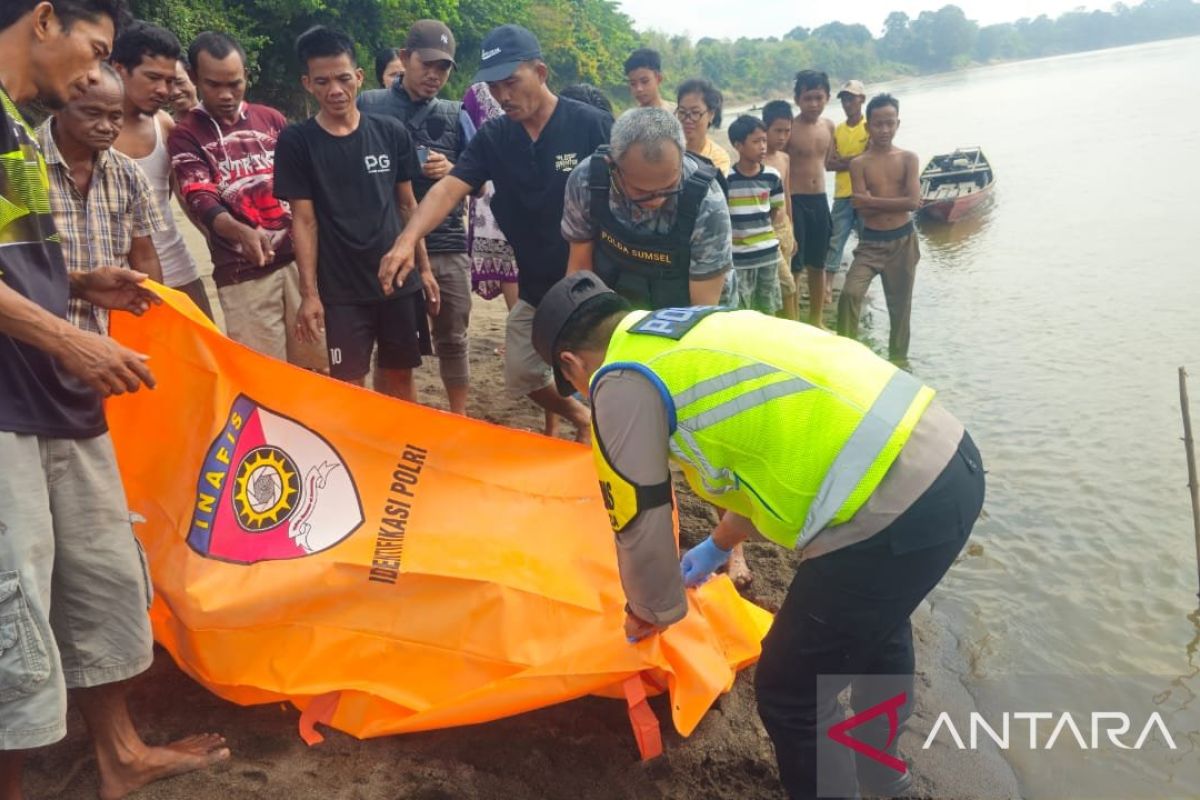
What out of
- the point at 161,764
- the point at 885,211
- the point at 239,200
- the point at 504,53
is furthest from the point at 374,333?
the point at 885,211

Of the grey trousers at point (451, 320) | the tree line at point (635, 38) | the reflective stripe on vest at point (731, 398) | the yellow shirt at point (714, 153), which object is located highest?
the tree line at point (635, 38)

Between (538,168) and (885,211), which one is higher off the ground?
(538,168)

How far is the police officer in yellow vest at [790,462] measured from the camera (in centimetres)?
182

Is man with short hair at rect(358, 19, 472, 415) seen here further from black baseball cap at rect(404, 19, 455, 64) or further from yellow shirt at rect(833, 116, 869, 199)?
yellow shirt at rect(833, 116, 869, 199)

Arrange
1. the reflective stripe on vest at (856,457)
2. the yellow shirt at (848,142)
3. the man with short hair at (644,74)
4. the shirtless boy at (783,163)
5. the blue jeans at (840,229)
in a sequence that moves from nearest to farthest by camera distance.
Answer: the reflective stripe on vest at (856,457)
the man with short hair at (644,74)
the shirtless boy at (783,163)
the blue jeans at (840,229)
the yellow shirt at (848,142)

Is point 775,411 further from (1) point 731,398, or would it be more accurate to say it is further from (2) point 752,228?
(2) point 752,228

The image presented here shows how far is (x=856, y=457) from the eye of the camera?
1.80 meters

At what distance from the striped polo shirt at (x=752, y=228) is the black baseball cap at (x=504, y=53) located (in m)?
2.27

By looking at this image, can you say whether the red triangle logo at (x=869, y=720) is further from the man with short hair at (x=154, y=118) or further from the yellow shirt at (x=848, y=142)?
the yellow shirt at (x=848, y=142)

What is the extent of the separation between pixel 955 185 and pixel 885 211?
10.7 m

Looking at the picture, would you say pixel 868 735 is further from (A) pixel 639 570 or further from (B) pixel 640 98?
(B) pixel 640 98

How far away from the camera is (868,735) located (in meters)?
2.36

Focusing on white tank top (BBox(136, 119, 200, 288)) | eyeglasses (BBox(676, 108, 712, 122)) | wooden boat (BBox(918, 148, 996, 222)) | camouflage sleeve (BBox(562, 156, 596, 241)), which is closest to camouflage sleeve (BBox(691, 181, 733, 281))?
camouflage sleeve (BBox(562, 156, 596, 241))

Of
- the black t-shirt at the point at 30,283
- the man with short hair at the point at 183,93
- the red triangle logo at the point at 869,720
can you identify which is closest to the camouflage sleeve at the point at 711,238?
the red triangle logo at the point at 869,720
